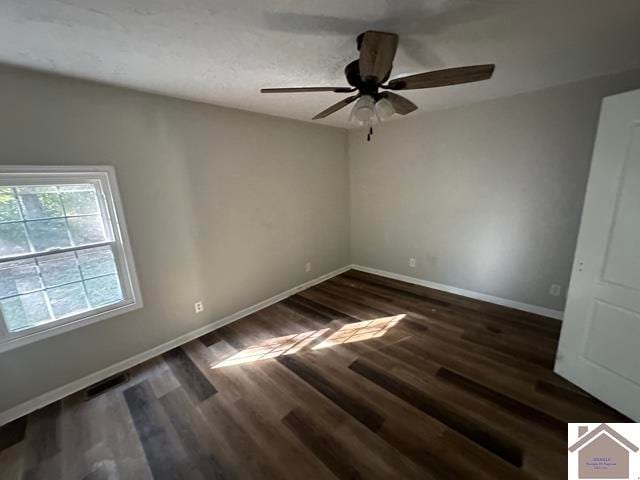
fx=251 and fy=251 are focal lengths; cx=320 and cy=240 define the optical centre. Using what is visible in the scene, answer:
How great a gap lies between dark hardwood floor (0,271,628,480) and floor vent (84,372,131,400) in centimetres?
5

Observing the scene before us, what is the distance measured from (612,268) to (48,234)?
393cm

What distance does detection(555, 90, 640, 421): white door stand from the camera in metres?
1.51

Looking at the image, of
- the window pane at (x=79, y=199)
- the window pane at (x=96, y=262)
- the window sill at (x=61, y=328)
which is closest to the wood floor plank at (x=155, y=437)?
the window sill at (x=61, y=328)

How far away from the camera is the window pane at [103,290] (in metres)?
2.08

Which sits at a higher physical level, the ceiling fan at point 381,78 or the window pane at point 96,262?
the ceiling fan at point 381,78

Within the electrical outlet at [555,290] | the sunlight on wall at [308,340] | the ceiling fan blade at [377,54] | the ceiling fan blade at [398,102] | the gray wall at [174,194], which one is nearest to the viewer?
the ceiling fan blade at [377,54]

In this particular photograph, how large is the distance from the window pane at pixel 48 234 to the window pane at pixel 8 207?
0.27 ft

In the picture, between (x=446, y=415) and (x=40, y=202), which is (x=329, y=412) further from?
(x=40, y=202)

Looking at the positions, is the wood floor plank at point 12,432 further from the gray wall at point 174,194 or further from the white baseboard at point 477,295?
the white baseboard at point 477,295

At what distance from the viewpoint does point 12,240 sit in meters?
1.73

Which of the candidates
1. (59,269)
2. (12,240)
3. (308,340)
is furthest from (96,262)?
(308,340)

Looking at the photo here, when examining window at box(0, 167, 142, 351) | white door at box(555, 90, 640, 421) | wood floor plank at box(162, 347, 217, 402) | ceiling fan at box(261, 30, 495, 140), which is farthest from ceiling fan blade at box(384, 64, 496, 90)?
wood floor plank at box(162, 347, 217, 402)

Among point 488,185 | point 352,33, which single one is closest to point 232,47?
point 352,33

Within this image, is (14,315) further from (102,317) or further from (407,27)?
(407,27)
